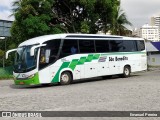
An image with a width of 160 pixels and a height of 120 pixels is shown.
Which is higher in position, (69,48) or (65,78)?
(69,48)

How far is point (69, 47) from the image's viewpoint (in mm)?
20250

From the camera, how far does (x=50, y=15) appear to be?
31.2 m

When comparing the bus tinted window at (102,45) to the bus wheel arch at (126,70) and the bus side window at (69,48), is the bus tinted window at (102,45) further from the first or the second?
the bus wheel arch at (126,70)

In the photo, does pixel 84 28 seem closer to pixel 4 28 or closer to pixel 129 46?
pixel 129 46

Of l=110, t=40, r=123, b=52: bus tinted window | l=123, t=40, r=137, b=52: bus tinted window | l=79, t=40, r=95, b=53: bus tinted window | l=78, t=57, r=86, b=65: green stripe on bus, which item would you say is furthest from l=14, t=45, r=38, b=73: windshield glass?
l=123, t=40, r=137, b=52: bus tinted window

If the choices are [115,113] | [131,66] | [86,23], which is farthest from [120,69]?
[115,113]

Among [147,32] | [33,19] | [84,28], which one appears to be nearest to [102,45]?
[84,28]

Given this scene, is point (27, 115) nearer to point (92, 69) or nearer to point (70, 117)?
point (70, 117)

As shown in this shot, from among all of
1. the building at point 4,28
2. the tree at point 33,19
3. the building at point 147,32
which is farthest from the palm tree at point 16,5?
the building at point 147,32

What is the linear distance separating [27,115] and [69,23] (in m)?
23.9

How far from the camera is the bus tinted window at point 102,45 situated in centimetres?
2217

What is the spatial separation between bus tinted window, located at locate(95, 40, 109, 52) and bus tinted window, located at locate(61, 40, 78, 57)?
1963mm

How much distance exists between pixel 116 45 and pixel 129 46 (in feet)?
5.13

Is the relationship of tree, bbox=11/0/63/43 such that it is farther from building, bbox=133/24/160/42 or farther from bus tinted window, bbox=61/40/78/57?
building, bbox=133/24/160/42
